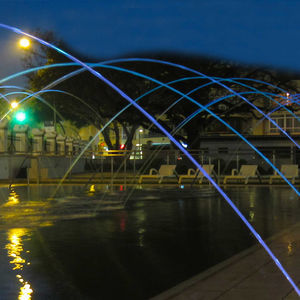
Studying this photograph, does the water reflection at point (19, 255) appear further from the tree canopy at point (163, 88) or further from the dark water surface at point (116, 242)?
the tree canopy at point (163, 88)

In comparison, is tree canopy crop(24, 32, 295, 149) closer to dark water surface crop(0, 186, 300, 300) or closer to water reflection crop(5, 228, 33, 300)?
dark water surface crop(0, 186, 300, 300)

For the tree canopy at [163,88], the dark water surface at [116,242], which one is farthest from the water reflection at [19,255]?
the tree canopy at [163,88]

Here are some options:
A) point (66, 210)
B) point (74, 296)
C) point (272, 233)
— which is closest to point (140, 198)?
point (66, 210)

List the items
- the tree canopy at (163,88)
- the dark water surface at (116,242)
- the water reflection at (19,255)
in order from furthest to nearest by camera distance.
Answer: the tree canopy at (163,88) < the dark water surface at (116,242) < the water reflection at (19,255)

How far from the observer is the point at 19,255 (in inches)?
339

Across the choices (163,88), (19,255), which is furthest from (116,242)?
(163,88)

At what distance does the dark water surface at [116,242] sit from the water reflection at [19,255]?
1 centimetres

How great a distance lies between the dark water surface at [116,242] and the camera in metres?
6.79

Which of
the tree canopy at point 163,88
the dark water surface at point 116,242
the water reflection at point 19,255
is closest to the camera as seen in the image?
the water reflection at point 19,255

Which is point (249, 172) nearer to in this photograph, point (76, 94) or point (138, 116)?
point (138, 116)

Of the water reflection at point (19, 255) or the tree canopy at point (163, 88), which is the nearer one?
the water reflection at point (19, 255)

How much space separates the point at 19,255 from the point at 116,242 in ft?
6.05

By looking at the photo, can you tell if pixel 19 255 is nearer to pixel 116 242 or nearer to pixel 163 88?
pixel 116 242

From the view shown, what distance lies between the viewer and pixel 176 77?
39812 millimetres
